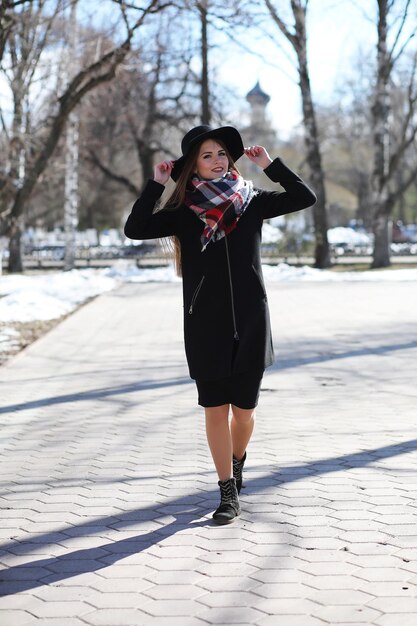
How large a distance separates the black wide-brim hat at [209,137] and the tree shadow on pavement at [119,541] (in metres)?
1.62

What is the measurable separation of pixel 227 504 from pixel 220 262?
3.71 ft

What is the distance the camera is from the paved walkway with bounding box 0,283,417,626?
158 inches

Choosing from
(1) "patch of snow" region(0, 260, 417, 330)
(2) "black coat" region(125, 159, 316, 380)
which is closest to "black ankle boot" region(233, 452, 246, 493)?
(2) "black coat" region(125, 159, 316, 380)

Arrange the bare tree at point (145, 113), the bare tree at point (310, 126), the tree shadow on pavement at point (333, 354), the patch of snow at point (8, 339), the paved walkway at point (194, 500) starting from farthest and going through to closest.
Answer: the bare tree at point (145, 113), the bare tree at point (310, 126), the patch of snow at point (8, 339), the tree shadow on pavement at point (333, 354), the paved walkway at point (194, 500)

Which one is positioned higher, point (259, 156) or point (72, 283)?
point (259, 156)

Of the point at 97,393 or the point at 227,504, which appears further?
the point at 97,393

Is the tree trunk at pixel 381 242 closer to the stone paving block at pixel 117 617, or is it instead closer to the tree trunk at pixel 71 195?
the tree trunk at pixel 71 195

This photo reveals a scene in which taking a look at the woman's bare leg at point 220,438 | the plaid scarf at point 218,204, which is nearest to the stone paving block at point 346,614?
the woman's bare leg at point 220,438

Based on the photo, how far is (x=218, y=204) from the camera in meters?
4.98

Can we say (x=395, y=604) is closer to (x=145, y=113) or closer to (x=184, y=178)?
(x=184, y=178)

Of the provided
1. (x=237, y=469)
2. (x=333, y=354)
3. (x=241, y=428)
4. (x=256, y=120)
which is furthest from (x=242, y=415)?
(x=256, y=120)

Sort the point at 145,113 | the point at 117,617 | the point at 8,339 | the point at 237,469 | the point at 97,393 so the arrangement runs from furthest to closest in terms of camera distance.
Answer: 1. the point at 145,113
2. the point at 8,339
3. the point at 97,393
4. the point at 237,469
5. the point at 117,617

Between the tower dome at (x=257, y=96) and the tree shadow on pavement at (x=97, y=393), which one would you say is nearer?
the tree shadow on pavement at (x=97, y=393)

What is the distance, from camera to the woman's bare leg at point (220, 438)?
5.17 metres
